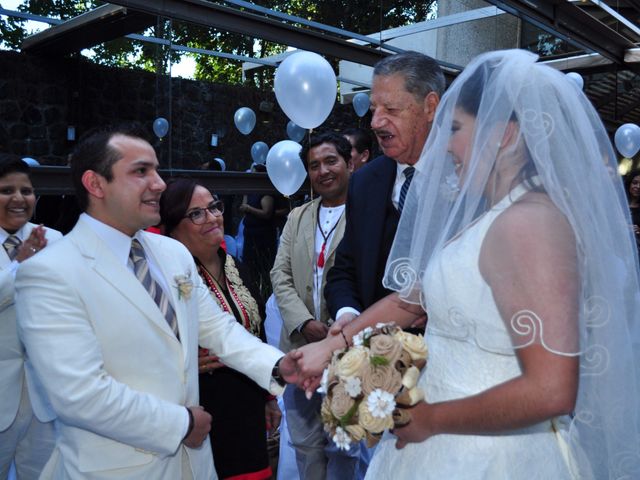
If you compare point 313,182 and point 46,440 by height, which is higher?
point 313,182

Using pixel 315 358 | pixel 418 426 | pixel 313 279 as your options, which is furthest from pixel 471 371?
pixel 313 279

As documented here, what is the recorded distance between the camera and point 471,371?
5.56 ft

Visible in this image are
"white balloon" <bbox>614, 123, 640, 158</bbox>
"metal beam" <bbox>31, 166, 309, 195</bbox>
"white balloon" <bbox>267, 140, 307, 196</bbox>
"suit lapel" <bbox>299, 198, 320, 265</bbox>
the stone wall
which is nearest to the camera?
"suit lapel" <bbox>299, 198, 320, 265</bbox>

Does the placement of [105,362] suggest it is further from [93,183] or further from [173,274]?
[93,183]

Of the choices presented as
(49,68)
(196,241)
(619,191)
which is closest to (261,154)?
(49,68)

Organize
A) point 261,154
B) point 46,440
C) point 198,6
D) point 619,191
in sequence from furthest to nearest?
point 261,154 < point 198,6 < point 46,440 < point 619,191

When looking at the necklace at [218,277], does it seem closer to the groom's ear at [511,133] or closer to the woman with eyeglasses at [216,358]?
the woman with eyeglasses at [216,358]

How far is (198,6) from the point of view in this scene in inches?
207

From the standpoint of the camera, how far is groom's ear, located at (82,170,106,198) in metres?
2.23

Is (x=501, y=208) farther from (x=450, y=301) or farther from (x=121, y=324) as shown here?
(x=121, y=324)

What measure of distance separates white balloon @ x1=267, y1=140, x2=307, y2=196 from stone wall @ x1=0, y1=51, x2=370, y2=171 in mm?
1742

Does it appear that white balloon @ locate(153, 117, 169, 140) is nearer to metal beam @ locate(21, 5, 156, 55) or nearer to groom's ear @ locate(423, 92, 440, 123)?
metal beam @ locate(21, 5, 156, 55)

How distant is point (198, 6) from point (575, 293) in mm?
4488

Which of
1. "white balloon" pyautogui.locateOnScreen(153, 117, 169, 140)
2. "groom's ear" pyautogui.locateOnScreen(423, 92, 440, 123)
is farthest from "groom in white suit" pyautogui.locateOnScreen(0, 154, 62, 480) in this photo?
"white balloon" pyautogui.locateOnScreen(153, 117, 169, 140)
